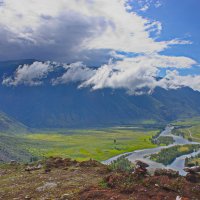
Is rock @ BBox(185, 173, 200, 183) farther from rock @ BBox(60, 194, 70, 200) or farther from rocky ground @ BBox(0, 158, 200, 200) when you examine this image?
rock @ BBox(60, 194, 70, 200)

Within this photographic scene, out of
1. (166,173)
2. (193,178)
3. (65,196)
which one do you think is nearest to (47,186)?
(65,196)

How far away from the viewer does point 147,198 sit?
1130 inches

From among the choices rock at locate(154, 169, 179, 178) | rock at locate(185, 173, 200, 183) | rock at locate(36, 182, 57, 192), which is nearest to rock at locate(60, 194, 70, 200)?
rock at locate(36, 182, 57, 192)

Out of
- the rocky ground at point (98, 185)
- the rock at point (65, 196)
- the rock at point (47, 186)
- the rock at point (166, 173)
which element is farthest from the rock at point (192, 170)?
the rock at point (47, 186)

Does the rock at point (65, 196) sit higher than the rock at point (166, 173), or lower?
lower

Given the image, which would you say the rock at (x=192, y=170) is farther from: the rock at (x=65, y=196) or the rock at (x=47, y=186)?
the rock at (x=47, y=186)

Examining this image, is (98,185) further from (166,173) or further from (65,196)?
(166,173)

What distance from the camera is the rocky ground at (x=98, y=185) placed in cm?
3005

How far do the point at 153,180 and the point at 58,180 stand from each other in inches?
520

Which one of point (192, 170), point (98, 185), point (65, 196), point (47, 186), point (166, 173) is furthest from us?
point (47, 186)

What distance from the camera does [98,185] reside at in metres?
34.3

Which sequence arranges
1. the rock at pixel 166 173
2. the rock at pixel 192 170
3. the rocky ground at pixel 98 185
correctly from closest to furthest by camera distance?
1. the rocky ground at pixel 98 185
2. the rock at pixel 166 173
3. the rock at pixel 192 170

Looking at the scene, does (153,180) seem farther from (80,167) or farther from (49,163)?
(49,163)

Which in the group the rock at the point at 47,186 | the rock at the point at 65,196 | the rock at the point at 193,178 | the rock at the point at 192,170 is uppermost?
the rock at the point at 192,170
